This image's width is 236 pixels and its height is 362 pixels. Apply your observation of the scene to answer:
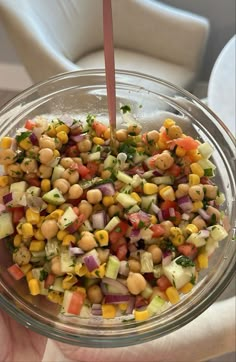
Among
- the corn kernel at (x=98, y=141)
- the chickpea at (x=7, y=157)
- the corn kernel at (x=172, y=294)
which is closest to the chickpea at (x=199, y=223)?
the corn kernel at (x=172, y=294)

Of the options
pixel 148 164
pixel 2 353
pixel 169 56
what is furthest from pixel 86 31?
pixel 2 353

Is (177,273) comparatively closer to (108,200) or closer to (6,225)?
(108,200)

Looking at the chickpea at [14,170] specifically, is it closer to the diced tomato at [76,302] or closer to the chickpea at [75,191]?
the chickpea at [75,191]

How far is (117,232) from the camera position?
2.59 feet

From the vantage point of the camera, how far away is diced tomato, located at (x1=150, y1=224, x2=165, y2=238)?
798mm

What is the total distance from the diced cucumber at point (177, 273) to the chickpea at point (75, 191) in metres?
0.18

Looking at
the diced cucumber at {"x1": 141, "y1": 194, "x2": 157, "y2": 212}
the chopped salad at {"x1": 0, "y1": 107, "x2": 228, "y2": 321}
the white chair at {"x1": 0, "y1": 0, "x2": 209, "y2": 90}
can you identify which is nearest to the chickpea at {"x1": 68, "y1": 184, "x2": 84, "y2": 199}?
the chopped salad at {"x1": 0, "y1": 107, "x2": 228, "y2": 321}

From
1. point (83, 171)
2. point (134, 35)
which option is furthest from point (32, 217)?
point (134, 35)

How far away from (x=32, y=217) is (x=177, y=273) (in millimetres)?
241

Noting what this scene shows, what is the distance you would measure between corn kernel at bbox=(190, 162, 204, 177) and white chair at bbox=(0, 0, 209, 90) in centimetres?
103

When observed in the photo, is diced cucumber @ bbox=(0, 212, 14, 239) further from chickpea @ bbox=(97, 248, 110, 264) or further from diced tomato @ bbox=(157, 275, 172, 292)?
diced tomato @ bbox=(157, 275, 172, 292)

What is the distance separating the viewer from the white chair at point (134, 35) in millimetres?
1842

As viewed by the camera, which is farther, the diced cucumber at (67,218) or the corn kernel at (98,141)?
the corn kernel at (98,141)

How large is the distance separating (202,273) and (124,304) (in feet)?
0.55
